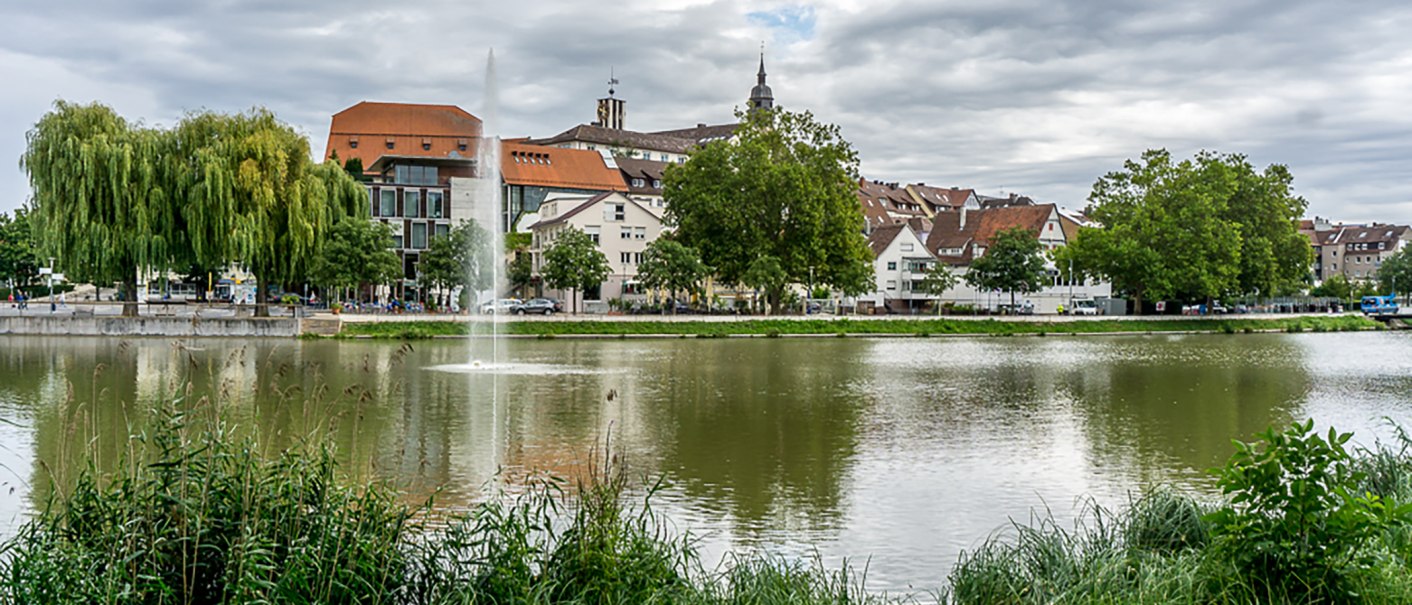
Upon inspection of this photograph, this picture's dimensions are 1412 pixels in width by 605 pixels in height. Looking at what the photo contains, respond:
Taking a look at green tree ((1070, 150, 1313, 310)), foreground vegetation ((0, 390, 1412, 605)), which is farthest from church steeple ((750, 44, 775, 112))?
foreground vegetation ((0, 390, 1412, 605))

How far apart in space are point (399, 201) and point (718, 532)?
84202 millimetres

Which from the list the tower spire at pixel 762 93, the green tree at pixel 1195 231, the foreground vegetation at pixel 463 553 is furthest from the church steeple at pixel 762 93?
the foreground vegetation at pixel 463 553

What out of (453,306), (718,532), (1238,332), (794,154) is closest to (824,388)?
(718,532)

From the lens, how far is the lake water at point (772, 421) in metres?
12.7

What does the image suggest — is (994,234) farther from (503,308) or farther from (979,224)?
(503,308)

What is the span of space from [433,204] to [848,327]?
1598 inches

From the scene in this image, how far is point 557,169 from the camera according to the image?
110m

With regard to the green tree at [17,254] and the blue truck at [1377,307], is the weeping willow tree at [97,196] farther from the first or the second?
the blue truck at [1377,307]

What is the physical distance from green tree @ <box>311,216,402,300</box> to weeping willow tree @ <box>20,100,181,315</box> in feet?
33.7

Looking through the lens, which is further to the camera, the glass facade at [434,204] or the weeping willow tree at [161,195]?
the glass facade at [434,204]

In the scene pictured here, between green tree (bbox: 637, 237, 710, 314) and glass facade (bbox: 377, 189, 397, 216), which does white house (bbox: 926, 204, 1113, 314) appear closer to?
green tree (bbox: 637, 237, 710, 314)

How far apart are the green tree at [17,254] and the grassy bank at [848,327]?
49.7 meters

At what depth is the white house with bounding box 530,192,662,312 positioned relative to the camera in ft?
274

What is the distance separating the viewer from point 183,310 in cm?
5988
